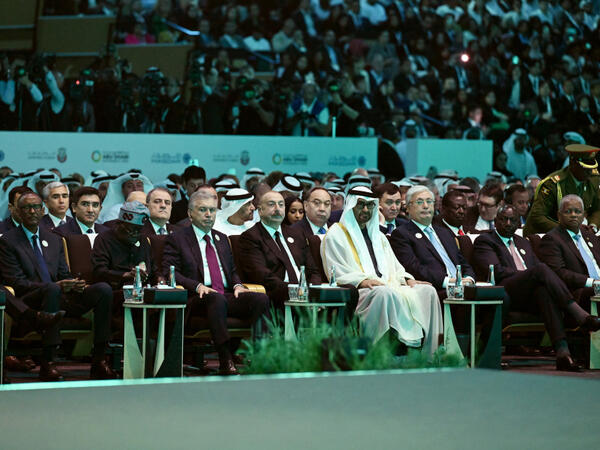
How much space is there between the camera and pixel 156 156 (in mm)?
13773

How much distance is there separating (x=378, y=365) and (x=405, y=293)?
1.81 meters

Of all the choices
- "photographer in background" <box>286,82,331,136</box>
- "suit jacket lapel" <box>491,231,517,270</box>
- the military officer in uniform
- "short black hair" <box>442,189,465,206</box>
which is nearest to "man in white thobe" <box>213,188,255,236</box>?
"short black hair" <box>442,189,465,206</box>

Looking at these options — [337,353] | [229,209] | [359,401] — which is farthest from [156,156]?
[359,401]

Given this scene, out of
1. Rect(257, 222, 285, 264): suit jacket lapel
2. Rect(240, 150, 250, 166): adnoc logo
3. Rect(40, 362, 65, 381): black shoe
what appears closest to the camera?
Rect(40, 362, 65, 381): black shoe

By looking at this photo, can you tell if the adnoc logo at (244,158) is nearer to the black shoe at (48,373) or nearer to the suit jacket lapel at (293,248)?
the suit jacket lapel at (293,248)

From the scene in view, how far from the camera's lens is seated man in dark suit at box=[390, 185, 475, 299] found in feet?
29.3

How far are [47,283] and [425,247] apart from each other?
308 centimetres

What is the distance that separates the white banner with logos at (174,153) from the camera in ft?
43.6

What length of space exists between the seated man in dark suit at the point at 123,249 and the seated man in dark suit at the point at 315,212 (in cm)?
164

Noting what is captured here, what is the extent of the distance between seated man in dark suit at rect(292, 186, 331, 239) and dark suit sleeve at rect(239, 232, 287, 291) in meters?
0.77

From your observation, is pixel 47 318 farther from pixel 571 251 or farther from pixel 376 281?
pixel 571 251

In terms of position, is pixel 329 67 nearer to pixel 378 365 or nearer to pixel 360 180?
pixel 360 180

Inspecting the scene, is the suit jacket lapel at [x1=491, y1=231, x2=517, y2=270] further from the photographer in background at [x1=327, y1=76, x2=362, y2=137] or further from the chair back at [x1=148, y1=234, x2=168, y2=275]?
the photographer in background at [x1=327, y1=76, x2=362, y2=137]

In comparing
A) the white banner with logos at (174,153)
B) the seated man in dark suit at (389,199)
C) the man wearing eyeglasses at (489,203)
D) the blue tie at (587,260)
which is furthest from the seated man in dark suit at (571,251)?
the white banner with logos at (174,153)
